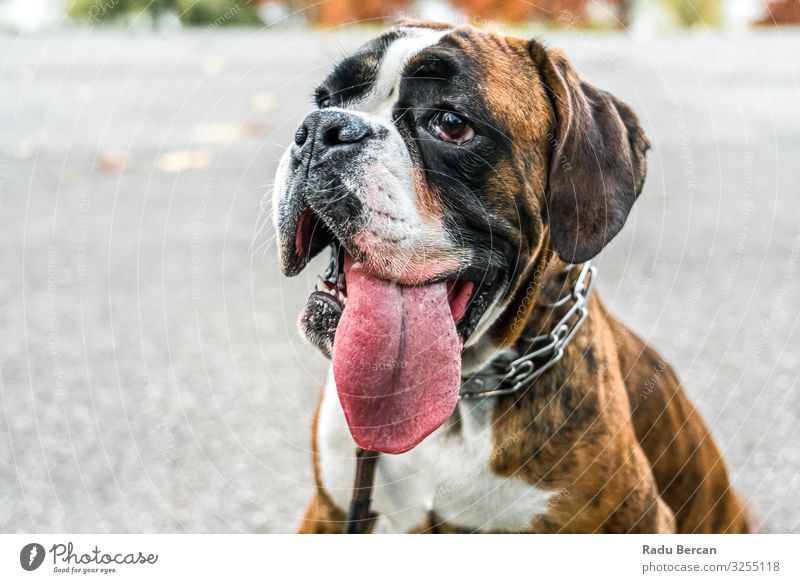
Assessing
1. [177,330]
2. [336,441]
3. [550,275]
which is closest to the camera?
[550,275]

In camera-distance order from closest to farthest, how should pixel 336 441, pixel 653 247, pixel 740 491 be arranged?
pixel 336 441, pixel 740 491, pixel 653 247

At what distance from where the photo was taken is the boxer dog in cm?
198

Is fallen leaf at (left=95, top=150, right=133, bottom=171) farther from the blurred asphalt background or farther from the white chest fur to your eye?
the white chest fur

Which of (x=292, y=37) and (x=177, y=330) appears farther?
(x=177, y=330)

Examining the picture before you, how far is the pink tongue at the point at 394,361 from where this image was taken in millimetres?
1984

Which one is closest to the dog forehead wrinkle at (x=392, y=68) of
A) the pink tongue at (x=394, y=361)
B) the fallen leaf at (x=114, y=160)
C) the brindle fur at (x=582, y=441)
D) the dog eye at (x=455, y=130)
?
the dog eye at (x=455, y=130)

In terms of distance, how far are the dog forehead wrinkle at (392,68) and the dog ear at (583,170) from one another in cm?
29

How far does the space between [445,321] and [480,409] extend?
1.18ft

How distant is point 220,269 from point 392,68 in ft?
10.0

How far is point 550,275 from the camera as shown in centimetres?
219

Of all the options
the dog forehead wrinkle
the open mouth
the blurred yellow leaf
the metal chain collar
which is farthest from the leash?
the blurred yellow leaf
